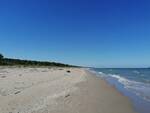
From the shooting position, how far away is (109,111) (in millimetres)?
8930

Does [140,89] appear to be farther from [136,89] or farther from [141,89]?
[136,89]

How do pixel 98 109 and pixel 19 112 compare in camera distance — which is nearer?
pixel 19 112

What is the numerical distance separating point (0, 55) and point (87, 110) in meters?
103

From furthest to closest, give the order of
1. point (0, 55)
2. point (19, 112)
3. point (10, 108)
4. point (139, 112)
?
1. point (0, 55)
2. point (139, 112)
3. point (10, 108)
4. point (19, 112)

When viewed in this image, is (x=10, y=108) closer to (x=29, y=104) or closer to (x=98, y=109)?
(x=29, y=104)

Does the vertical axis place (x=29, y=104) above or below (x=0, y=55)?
below

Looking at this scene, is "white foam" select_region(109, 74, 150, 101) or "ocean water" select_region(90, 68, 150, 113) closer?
"ocean water" select_region(90, 68, 150, 113)

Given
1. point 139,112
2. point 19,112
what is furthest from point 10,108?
point 139,112

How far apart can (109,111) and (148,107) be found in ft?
8.90

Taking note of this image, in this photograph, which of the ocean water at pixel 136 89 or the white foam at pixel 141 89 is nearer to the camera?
the ocean water at pixel 136 89

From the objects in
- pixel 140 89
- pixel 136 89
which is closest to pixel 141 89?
pixel 140 89

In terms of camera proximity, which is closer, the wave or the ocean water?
the ocean water

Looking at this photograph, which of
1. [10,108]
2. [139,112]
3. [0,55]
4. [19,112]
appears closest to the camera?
[19,112]

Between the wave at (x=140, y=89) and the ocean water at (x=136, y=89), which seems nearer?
the ocean water at (x=136, y=89)
